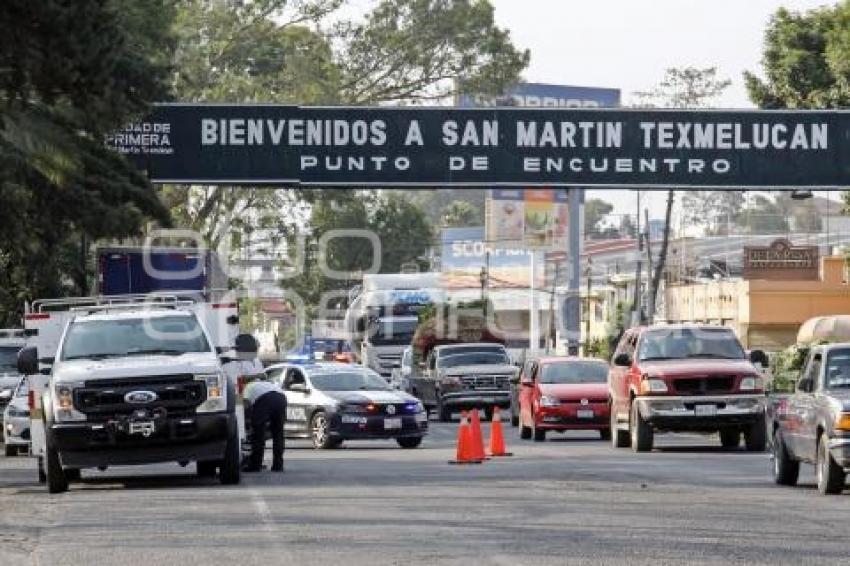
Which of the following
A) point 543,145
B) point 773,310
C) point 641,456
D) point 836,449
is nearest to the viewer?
point 836,449

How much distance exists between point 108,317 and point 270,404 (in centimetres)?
345

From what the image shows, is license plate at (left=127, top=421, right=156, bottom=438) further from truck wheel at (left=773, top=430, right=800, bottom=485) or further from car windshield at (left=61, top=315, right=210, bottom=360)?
truck wheel at (left=773, top=430, right=800, bottom=485)

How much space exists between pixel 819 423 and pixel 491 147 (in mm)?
23918

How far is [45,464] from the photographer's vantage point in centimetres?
2577

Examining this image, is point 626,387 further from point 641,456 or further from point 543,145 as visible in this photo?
point 543,145

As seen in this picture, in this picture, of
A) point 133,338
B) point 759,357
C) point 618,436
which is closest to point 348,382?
point 618,436

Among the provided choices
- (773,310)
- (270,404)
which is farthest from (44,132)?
(773,310)

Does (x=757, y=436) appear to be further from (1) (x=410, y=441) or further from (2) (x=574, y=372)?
(2) (x=574, y=372)

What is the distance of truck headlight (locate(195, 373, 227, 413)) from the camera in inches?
993

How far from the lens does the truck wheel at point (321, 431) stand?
3772 centimetres

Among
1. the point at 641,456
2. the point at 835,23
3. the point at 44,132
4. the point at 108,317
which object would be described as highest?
the point at 835,23

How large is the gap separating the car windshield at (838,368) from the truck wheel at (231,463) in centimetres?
686

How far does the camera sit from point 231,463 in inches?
1019

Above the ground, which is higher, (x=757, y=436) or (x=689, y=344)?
(x=689, y=344)
